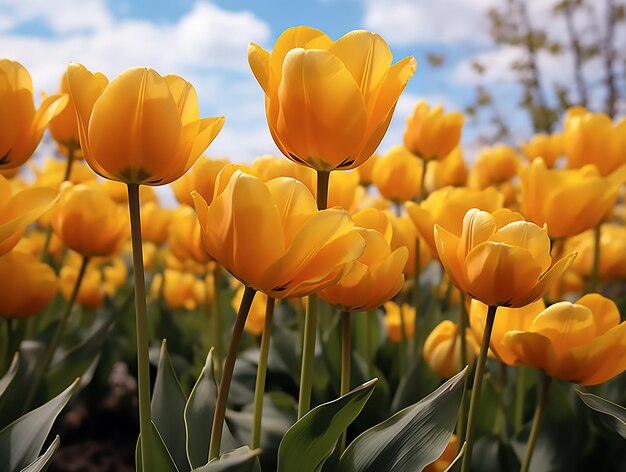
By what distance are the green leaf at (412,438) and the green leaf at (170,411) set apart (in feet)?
0.74

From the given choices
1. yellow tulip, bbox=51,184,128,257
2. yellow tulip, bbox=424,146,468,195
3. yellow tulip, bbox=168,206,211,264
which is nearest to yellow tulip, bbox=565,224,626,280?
yellow tulip, bbox=424,146,468,195

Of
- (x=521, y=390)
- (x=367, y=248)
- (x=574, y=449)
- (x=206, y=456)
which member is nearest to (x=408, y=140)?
(x=521, y=390)

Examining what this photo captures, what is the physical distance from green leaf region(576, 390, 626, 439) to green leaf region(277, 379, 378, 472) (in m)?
0.26

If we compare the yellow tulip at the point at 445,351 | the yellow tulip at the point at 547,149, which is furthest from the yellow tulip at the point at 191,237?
the yellow tulip at the point at 547,149

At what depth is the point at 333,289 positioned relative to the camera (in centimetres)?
83

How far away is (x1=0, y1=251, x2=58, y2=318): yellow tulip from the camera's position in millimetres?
1166

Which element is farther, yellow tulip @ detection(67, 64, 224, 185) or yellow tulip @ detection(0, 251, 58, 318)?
yellow tulip @ detection(0, 251, 58, 318)

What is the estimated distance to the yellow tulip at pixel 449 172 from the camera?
7.22 ft

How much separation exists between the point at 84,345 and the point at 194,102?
78cm

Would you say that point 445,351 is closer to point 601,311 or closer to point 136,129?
point 601,311

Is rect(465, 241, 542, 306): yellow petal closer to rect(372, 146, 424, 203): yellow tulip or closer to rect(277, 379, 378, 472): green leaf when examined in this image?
rect(277, 379, 378, 472): green leaf

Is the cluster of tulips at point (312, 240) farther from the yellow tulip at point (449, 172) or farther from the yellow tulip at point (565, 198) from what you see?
the yellow tulip at point (449, 172)

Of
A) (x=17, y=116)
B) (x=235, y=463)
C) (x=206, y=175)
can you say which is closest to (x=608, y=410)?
(x=235, y=463)

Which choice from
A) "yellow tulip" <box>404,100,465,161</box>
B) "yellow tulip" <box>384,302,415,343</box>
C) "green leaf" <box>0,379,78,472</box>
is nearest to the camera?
"green leaf" <box>0,379,78,472</box>
